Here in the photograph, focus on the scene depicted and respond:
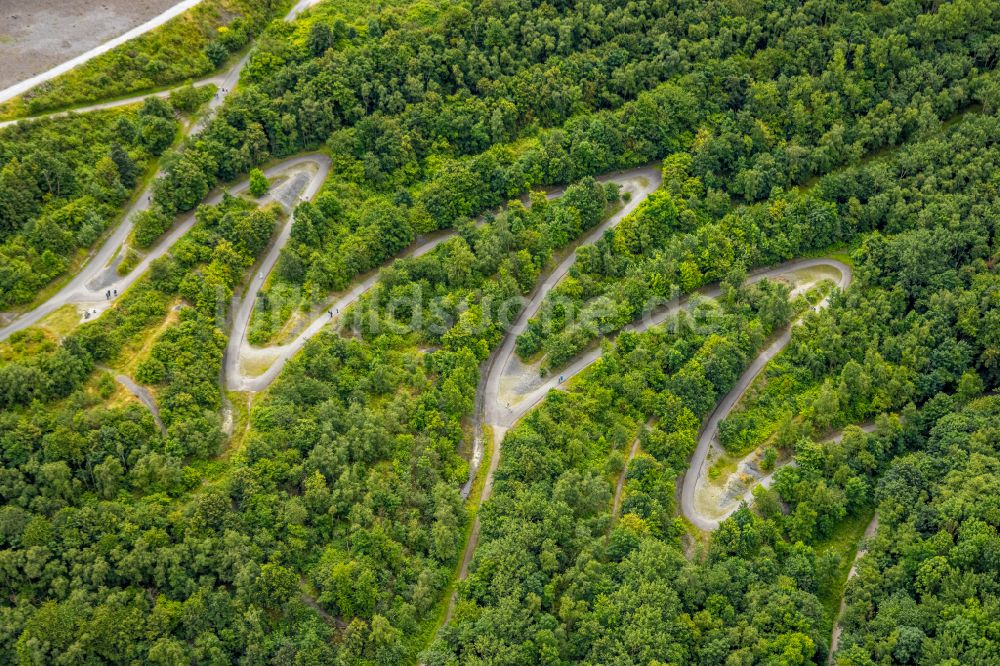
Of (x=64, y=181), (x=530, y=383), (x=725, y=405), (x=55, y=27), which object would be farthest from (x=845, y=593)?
(x=55, y=27)

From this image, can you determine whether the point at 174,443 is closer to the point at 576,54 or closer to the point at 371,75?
the point at 371,75

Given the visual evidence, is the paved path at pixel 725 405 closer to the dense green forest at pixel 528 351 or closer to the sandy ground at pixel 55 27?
the dense green forest at pixel 528 351

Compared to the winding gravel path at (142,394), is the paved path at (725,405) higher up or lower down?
lower down

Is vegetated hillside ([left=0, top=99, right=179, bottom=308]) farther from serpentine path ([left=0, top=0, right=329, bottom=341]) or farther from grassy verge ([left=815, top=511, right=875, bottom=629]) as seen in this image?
grassy verge ([left=815, top=511, right=875, bottom=629])

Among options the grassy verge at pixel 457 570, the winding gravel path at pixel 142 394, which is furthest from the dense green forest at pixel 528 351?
the winding gravel path at pixel 142 394

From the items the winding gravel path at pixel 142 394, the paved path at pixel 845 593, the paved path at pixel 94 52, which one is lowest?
the paved path at pixel 845 593

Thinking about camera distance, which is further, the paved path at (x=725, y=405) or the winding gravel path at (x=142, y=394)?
the paved path at (x=725, y=405)
